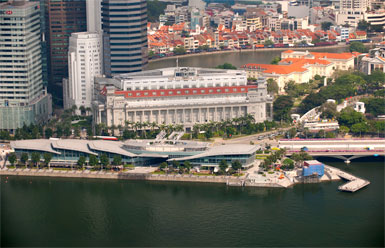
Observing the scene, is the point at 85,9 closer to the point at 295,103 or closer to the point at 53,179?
the point at 295,103

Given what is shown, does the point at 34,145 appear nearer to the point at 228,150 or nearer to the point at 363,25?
the point at 228,150

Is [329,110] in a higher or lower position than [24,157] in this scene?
higher

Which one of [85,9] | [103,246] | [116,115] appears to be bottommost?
[103,246]

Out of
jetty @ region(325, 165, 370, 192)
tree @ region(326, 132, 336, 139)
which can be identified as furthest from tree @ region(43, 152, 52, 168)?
tree @ region(326, 132, 336, 139)

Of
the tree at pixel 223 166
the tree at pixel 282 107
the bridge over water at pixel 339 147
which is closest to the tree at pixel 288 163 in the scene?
the bridge over water at pixel 339 147

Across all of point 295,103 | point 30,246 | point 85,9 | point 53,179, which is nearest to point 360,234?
point 30,246

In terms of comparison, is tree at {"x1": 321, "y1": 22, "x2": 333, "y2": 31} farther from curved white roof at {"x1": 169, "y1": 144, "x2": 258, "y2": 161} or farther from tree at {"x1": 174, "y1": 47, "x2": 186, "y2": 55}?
curved white roof at {"x1": 169, "y1": 144, "x2": 258, "y2": 161}

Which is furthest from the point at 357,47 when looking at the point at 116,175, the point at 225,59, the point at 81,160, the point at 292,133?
the point at 81,160
